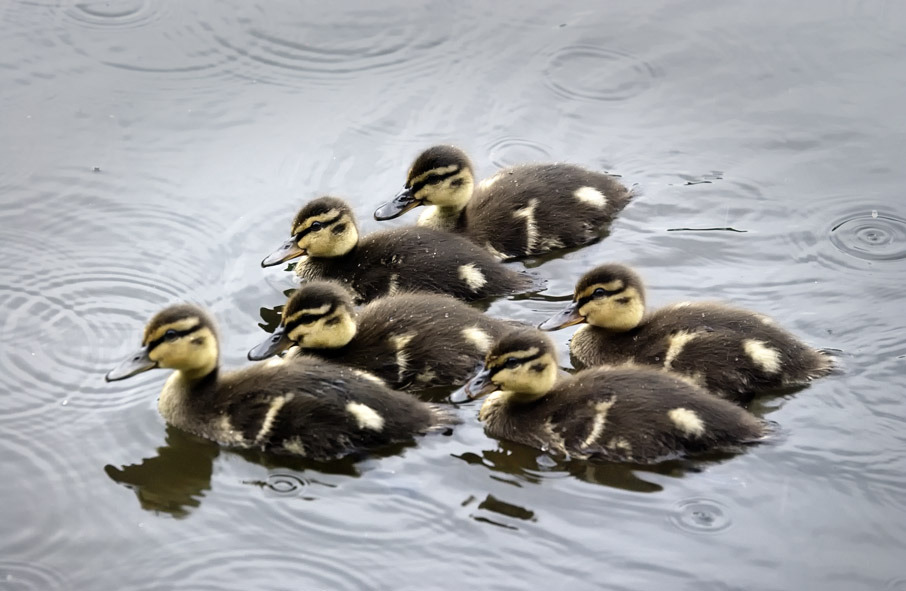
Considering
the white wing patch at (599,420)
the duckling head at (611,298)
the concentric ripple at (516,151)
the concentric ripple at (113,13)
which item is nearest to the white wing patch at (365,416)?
the white wing patch at (599,420)

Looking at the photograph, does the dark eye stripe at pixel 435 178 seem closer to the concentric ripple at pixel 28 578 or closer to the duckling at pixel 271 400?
the duckling at pixel 271 400

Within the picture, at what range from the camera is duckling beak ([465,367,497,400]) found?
470 cm

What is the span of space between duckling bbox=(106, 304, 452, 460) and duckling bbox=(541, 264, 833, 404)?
2.33ft

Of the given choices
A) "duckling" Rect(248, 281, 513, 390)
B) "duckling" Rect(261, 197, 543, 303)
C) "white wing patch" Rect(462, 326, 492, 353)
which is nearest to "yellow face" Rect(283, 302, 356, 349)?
"duckling" Rect(248, 281, 513, 390)

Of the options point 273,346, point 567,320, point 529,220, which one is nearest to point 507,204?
point 529,220

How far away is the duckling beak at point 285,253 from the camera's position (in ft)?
18.5

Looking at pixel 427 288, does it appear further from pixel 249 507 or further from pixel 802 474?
pixel 802 474

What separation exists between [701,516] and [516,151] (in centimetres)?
278

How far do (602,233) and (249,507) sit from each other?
235 centimetres

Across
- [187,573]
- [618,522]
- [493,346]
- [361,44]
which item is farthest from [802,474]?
[361,44]

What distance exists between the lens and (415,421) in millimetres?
4680

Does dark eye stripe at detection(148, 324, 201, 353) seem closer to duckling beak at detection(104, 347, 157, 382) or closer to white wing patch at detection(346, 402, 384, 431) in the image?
duckling beak at detection(104, 347, 157, 382)

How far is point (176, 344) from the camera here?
15.5 feet

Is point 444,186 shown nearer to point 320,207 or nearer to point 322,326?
point 320,207
